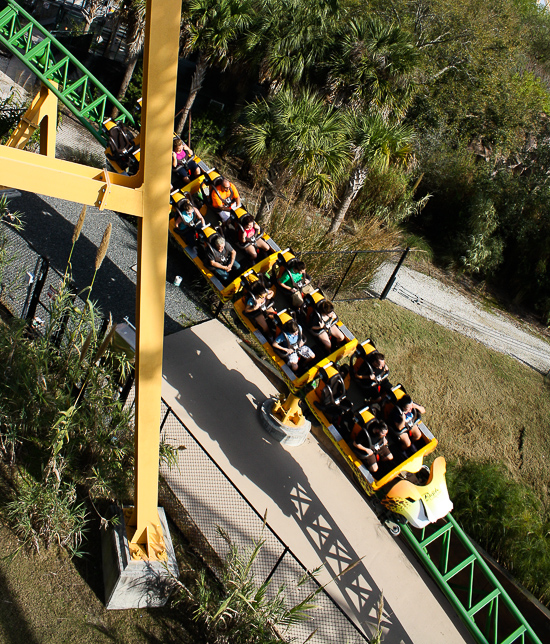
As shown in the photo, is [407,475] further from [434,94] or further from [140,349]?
[434,94]

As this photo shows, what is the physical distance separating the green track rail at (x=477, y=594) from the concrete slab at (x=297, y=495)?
0.40 metres

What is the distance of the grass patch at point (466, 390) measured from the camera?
319 inches

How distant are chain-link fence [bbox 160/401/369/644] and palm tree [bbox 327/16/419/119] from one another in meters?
8.42

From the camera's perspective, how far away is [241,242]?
803cm

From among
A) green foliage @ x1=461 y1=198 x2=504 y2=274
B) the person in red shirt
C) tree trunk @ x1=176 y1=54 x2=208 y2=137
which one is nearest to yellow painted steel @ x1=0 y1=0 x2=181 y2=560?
the person in red shirt

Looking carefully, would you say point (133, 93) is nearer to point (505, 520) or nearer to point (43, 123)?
point (43, 123)

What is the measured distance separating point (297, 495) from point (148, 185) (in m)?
4.32

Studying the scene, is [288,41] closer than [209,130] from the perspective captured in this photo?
Yes

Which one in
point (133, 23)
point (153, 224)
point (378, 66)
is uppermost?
point (378, 66)

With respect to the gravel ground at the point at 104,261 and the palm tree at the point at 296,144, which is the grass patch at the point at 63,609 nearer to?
the gravel ground at the point at 104,261

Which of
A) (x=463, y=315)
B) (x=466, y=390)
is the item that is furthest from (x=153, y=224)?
(x=463, y=315)

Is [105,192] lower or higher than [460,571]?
higher

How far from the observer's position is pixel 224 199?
8492 mm

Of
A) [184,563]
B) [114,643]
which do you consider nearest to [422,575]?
[184,563]
